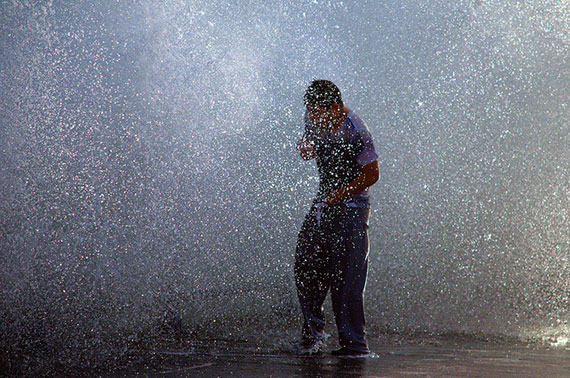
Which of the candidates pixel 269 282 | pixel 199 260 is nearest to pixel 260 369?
pixel 199 260

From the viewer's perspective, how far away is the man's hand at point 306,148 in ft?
12.2

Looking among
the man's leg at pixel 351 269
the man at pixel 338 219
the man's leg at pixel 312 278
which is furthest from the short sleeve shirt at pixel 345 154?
the man's leg at pixel 312 278

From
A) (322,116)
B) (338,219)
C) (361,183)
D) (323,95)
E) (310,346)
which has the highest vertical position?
(323,95)

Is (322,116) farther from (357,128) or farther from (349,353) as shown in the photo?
(349,353)

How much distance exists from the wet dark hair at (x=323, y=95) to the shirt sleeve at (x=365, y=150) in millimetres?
223

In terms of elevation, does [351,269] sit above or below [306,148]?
below

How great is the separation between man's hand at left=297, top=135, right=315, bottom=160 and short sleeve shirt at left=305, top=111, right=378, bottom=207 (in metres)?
0.03

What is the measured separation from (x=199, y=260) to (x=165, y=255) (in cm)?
A: 66

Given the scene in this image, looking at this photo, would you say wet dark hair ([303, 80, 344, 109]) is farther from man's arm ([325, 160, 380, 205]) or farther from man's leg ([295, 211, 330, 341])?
man's leg ([295, 211, 330, 341])

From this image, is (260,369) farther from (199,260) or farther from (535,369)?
(199,260)

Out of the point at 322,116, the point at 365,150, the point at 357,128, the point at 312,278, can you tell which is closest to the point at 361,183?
the point at 365,150

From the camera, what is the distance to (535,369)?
11.0 ft

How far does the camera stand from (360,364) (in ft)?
10.5

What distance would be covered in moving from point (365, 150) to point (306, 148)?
0.36m
